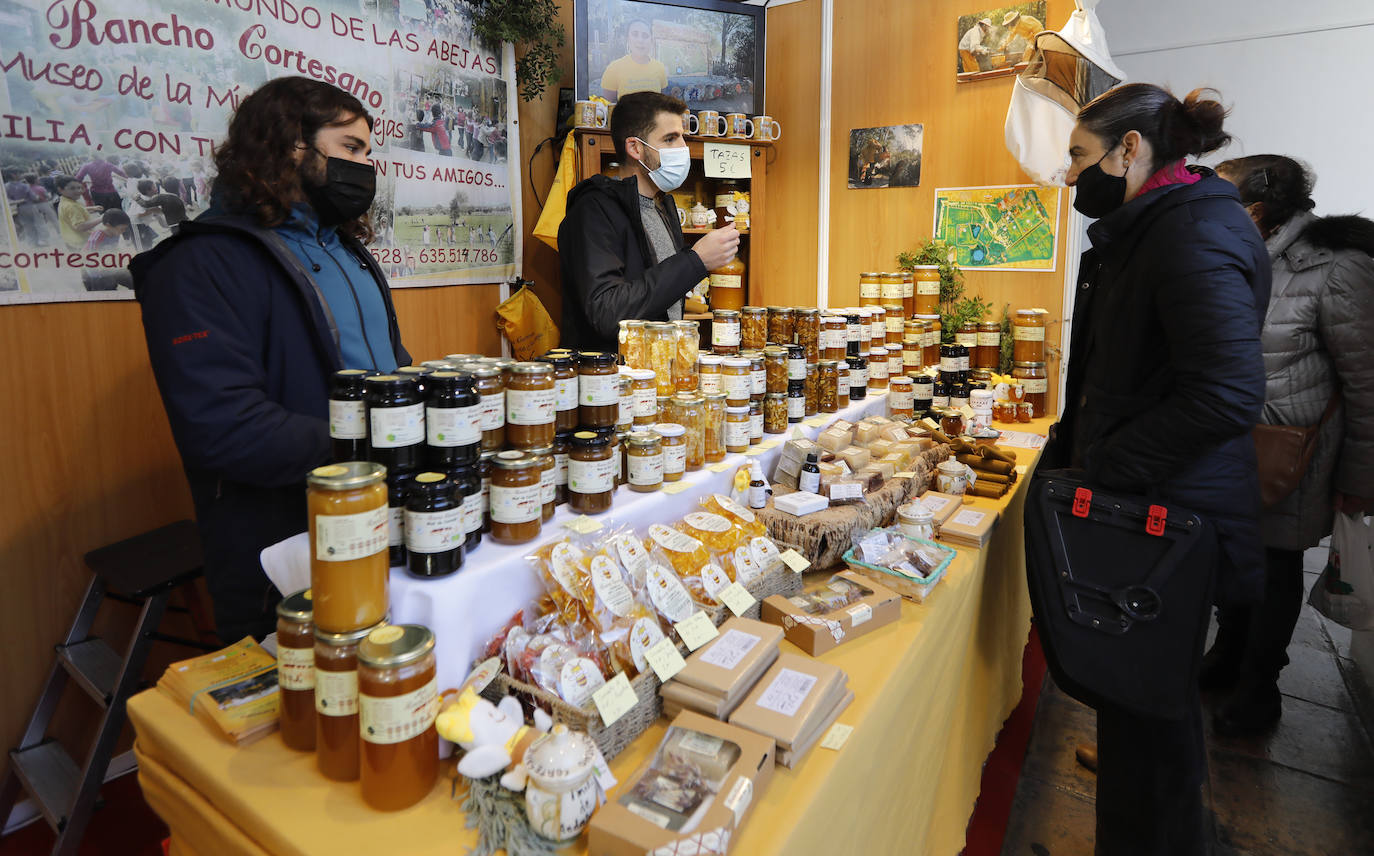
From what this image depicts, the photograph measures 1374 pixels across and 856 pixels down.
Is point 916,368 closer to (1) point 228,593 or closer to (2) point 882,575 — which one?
(2) point 882,575

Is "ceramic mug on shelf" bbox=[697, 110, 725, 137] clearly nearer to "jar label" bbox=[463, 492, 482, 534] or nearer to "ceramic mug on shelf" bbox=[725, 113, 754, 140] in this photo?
"ceramic mug on shelf" bbox=[725, 113, 754, 140]

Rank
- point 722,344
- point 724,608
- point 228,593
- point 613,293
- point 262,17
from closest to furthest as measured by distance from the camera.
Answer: point 724,608, point 228,593, point 722,344, point 613,293, point 262,17

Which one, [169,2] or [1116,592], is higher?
[169,2]

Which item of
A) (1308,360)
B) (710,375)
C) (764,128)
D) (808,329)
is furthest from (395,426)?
(764,128)

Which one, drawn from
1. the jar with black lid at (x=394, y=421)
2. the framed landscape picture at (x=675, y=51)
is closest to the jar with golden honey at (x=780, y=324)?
the jar with black lid at (x=394, y=421)

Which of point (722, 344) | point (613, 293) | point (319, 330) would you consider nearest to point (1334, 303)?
point (722, 344)

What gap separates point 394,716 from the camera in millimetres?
1045

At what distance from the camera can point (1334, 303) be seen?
243cm

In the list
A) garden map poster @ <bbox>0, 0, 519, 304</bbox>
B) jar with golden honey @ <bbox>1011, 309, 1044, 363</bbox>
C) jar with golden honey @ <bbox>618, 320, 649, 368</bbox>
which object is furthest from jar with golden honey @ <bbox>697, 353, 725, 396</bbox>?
jar with golden honey @ <bbox>1011, 309, 1044, 363</bbox>

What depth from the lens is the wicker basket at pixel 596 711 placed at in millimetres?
1186

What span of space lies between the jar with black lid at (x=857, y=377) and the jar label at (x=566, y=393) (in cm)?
143

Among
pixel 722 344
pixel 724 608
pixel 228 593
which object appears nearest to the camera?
pixel 724 608

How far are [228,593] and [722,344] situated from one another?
1404mm

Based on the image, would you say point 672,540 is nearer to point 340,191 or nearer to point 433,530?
point 433,530
